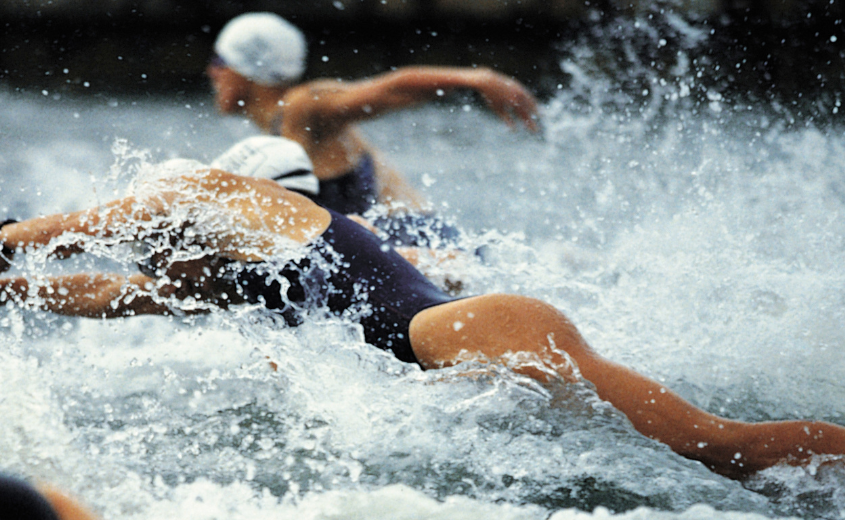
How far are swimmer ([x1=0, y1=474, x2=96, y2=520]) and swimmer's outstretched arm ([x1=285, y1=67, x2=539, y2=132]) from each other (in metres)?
2.30

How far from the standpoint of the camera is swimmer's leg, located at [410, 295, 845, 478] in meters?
1.78

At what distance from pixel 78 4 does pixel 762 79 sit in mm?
11893

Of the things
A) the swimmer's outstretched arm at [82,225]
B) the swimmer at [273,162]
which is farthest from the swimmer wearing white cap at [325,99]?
the swimmer's outstretched arm at [82,225]

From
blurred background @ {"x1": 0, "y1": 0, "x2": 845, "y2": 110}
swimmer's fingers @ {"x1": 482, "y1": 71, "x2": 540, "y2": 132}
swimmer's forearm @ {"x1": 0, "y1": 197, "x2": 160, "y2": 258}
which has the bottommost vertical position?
swimmer's forearm @ {"x1": 0, "y1": 197, "x2": 160, "y2": 258}

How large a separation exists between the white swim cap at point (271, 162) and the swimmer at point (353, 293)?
Result: 0.25 meters

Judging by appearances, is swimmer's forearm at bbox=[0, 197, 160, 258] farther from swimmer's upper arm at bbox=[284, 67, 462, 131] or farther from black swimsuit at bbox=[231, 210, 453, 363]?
swimmer's upper arm at bbox=[284, 67, 462, 131]

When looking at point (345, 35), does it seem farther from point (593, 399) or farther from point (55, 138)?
point (593, 399)

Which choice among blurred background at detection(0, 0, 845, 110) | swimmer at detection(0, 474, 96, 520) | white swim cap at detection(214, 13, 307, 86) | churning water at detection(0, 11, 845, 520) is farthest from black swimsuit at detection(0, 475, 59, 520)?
blurred background at detection(0, 0, 845, 110)

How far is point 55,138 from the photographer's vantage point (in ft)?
38.1

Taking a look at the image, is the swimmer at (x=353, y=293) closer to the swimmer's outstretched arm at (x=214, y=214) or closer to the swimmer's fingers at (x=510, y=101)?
the swimmer's outstretched arm at (x=214, y=214)

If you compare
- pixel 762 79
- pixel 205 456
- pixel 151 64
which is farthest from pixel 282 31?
pixel 151 64

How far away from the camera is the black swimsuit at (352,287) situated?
2.03m

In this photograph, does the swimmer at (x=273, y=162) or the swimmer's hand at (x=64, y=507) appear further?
the swimmer at (x=273, y=162)

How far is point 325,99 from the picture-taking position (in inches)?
143
